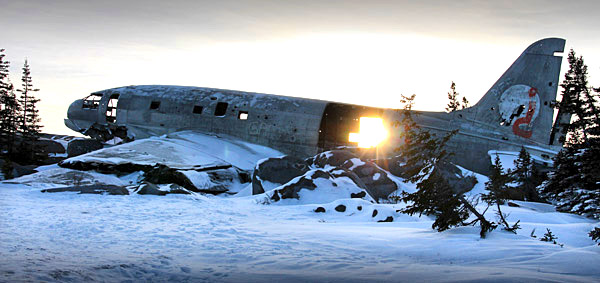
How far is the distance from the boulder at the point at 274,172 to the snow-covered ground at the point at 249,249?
18.8 ft

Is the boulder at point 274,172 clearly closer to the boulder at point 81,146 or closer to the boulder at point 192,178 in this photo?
the boulder at point 192,178

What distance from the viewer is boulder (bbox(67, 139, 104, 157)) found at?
2833 centimetres

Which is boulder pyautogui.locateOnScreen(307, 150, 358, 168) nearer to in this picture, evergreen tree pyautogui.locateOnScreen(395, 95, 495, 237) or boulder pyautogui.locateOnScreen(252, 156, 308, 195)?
boulder pyautogui.locateOnScreen(252, 156, 308, 195)

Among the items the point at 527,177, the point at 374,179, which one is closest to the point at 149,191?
the point at 374,179

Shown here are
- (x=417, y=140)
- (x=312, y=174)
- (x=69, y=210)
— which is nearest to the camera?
(x=417, y=140)

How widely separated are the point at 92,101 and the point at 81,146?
14.8 feet

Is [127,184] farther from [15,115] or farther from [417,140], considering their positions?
[15,115]

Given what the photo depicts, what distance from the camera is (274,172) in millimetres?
17516

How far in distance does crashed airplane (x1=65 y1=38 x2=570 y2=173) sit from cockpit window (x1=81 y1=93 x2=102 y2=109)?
352 millimetres

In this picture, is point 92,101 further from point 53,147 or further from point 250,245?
point 53,147

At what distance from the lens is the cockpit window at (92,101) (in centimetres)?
2556

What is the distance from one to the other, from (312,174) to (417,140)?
7225mm

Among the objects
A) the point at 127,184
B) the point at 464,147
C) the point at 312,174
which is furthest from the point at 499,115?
the point at 127,184

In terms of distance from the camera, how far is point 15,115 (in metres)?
42.2
